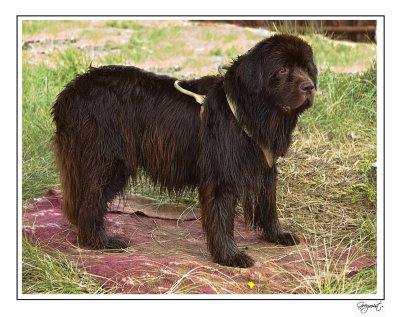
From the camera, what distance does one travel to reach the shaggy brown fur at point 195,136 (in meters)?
4.98

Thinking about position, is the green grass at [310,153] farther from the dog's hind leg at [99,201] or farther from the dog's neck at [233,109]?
the dog's neck at [233,109]

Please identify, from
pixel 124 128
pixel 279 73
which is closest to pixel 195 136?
pixel 124 128

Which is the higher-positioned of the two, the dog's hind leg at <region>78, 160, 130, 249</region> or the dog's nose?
the dog's nose

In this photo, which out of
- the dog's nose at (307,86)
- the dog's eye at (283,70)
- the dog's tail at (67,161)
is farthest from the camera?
the dog's tail at (67,161)

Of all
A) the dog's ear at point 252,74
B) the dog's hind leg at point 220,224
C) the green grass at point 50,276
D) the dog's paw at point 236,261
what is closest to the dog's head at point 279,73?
the dog's ear at point 252,74

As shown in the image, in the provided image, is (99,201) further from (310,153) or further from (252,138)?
(310,153)

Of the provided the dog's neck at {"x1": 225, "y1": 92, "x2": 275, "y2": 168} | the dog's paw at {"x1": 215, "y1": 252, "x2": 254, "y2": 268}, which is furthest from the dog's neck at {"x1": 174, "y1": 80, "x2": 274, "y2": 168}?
the dog's paw at {"x1": 215, "y1": 252, "x2": 254, "y2": 268}

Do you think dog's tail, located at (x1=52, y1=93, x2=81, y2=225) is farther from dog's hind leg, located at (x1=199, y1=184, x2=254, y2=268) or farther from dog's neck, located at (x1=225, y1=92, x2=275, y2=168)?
dog's neck, located at (x1=225, y1=92, x2=275, y2=168)

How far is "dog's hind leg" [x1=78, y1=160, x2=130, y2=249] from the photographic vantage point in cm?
541

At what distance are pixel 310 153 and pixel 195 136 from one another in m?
2.33

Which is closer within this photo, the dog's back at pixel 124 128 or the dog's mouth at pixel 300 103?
the dog's mouth at pixel 300 103

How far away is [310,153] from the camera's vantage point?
7.27 meters

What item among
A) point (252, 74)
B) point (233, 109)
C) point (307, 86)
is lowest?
point (233, 109)

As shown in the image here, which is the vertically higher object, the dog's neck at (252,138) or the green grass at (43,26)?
the green grass at (43,26)
